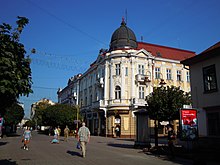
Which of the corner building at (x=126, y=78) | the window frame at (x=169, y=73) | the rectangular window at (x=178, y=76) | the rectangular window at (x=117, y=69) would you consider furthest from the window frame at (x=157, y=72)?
the rectangular window at (x=117, y=69)

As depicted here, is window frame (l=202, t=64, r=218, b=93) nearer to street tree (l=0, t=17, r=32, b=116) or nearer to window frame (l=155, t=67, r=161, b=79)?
street tree (l=0, t=17, r=32, b=116)

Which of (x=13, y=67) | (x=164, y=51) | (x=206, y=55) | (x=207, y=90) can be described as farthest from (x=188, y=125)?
(x=164, y=51)

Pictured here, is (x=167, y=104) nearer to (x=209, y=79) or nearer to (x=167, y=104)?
(x=167, y=104)

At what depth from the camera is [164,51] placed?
44.6 m

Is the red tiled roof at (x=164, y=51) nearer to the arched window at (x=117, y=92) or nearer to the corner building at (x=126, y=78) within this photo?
the corner building at (x=126, y=78)

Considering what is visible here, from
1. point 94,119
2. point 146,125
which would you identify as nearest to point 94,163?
point 146,125

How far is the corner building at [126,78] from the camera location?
36.6 meters

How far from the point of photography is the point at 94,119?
1708 inches

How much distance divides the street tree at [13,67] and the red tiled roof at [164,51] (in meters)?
37.6

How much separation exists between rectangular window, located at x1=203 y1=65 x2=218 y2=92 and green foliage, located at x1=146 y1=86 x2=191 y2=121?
65.0 inches

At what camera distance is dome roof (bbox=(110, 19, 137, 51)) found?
1567 inches

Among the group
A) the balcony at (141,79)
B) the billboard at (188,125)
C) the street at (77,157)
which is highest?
the balcony at (141,79)

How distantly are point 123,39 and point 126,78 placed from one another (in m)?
7.08

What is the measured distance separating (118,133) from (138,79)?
935cm
